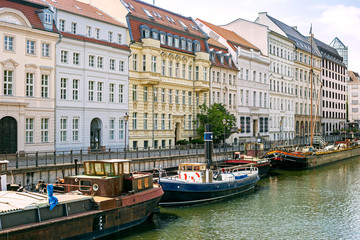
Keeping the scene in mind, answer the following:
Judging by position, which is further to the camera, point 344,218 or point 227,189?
point 227,189

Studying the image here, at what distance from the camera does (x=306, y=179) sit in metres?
43.3

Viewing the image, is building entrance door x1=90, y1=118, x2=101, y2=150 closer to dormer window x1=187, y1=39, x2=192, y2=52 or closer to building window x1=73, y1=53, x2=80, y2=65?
building window x1=73, y1=53, x2=80, y2=65

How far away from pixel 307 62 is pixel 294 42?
9299mm

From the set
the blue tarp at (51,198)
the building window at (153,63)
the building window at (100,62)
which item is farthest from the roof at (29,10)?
the blue tarp at (51,198)

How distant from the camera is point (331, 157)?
61.2m

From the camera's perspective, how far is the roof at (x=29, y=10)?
35.1 metres

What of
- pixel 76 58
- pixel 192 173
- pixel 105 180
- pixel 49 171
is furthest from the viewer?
pixel 76 58

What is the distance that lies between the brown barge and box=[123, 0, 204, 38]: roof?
2771 centimetres

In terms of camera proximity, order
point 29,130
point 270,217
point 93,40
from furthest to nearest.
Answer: point 93,40 → point 29,130 → point 270,217

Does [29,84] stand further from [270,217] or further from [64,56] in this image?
[270,217]

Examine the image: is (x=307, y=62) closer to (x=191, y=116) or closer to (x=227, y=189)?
(x=191, y=116)

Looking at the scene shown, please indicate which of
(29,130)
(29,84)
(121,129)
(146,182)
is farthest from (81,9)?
(146,182)

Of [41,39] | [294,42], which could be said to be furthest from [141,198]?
[294,42]

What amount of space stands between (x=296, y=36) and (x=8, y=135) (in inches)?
2832
